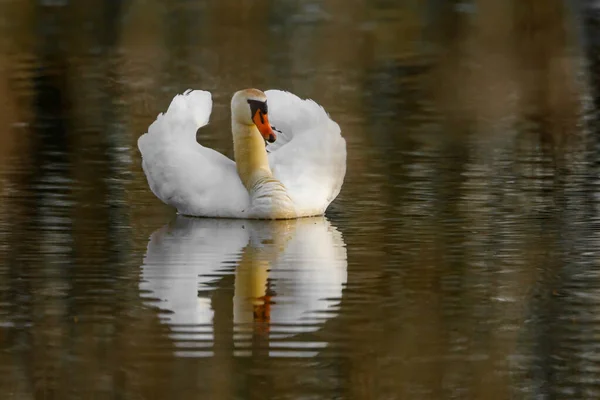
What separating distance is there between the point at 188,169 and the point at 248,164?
484mm

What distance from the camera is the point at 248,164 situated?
13.4 meters

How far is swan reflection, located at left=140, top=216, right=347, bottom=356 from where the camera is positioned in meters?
8.99

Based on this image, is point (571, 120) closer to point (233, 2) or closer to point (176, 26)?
point (176, 26)

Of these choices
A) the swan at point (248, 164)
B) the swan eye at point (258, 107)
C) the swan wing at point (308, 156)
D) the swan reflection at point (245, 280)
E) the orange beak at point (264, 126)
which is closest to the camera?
the swan reflection at point (245, 280)

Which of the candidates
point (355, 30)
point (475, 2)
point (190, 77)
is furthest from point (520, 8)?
point (190, 77)

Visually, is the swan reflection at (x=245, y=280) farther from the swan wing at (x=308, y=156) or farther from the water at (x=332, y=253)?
the swan wing at (x=308, y=156)

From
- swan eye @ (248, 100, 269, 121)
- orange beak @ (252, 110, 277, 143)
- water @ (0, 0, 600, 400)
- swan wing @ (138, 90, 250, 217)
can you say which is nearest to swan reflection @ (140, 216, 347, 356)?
water @ (0, 0, 600, 400)

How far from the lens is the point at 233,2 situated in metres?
38.1

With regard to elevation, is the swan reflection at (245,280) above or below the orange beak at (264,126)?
below

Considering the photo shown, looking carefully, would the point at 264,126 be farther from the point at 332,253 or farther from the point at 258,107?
the point at 332,253

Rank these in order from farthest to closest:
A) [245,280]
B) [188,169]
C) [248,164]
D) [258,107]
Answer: [258,107], [248,164], [188,169], [245,280]

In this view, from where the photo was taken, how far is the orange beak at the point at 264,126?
13422mm

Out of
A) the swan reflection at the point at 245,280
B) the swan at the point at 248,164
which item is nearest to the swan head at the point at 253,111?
the swan at the point at 248,164

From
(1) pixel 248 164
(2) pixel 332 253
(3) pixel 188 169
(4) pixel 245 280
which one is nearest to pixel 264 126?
(1) pixel 248 164
